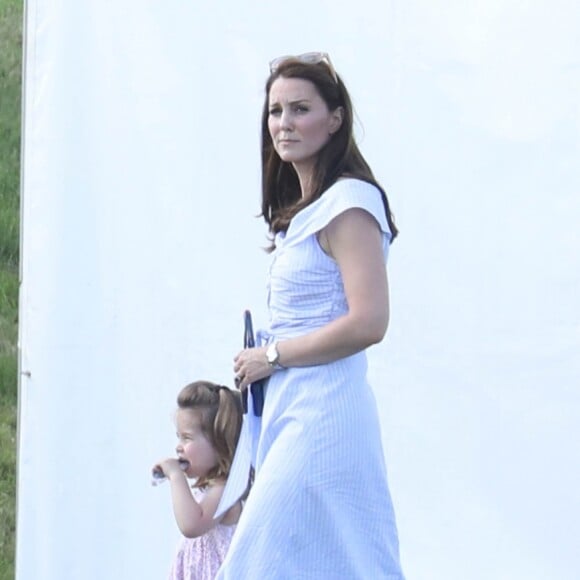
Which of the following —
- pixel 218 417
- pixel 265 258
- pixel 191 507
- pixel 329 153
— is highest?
pixel 329 153

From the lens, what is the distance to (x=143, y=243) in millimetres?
3633

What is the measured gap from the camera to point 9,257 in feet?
18.1

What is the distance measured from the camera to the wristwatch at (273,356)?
257 centimetres

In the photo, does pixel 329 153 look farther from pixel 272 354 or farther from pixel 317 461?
pixel 317 461

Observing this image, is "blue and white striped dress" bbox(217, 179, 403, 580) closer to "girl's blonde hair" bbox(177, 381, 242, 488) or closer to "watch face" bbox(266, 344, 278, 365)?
"watch face" bbox(266, 344, 278, 365)

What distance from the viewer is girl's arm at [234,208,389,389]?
249 cm

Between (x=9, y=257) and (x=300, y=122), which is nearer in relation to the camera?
(x=300, y=122)

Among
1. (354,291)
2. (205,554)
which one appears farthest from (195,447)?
(354,291)

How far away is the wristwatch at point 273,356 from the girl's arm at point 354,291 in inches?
1.5

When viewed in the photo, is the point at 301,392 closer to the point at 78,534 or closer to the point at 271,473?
the point at 271,473

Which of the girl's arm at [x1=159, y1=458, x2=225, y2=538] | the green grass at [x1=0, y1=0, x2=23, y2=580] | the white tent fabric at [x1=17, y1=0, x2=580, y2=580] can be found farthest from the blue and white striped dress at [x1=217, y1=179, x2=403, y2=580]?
the green grass at [x1=0, y1=0, x2=23, y2=580]

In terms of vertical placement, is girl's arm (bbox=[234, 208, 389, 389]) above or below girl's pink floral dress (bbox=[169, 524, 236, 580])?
above

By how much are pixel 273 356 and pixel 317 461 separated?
0.61ft

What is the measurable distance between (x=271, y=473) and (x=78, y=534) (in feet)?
4.43
